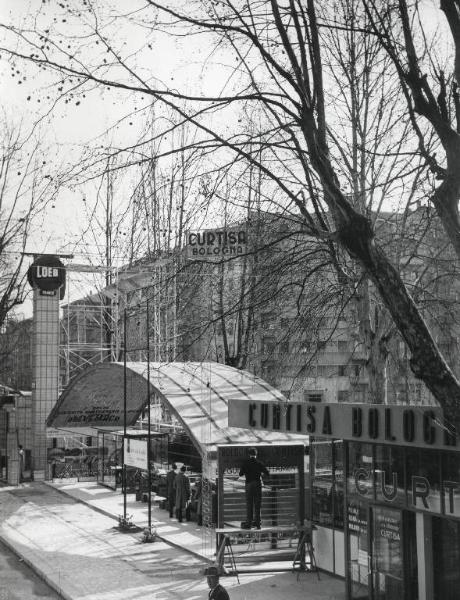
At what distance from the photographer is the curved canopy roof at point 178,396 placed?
20.1 meters

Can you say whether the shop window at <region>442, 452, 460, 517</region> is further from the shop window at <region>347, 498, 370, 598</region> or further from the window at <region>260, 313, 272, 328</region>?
the window at <region>260, 313, 272, 328</region>

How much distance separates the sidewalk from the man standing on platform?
3.36ft

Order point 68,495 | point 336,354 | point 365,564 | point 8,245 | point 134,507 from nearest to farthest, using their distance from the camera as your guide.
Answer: point 365,564, point 134,507, point 68,495, point 8,245, point 336,354

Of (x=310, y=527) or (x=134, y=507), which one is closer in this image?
(x=310, y=527)

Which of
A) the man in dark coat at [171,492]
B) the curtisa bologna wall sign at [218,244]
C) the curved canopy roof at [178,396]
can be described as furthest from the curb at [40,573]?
the curtisa bologna wall sign at [218,244]

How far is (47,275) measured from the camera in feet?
104

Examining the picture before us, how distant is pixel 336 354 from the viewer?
4994 cm

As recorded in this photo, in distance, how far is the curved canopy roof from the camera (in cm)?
2008

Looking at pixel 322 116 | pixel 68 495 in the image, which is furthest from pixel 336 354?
pixel 322 116

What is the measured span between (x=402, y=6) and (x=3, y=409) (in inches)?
1029

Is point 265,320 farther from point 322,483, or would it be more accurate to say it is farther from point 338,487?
point 338,487

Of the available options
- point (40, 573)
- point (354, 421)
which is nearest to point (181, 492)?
point (40, 573)

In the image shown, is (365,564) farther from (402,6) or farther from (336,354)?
(336,354)

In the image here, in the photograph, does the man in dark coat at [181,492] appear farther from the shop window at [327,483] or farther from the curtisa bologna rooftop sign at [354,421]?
the curtisa bologna rooftop sign at [354,421]
